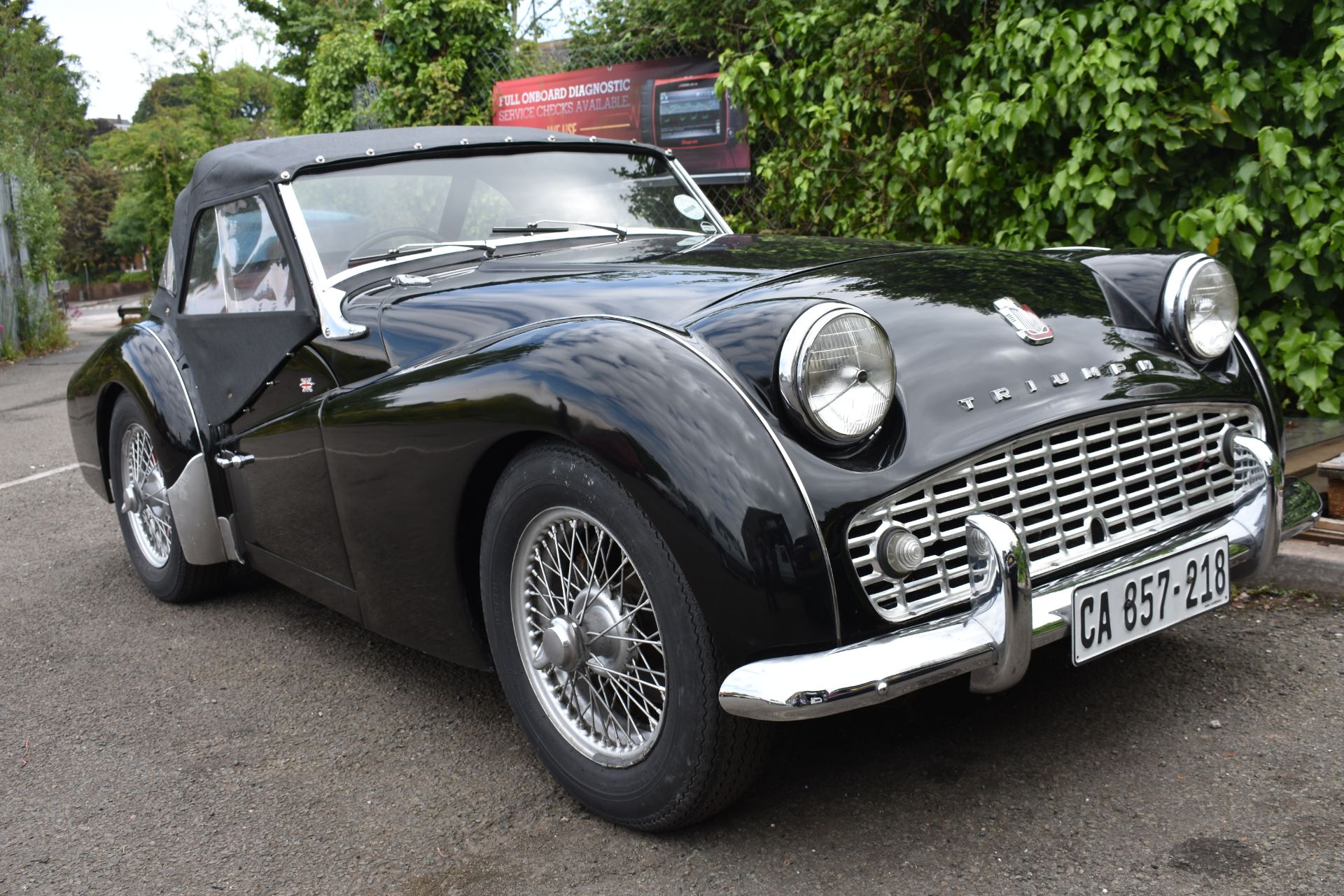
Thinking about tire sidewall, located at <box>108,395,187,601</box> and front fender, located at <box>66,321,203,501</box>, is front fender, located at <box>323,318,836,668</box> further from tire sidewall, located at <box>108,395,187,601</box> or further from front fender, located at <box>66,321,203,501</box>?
tire sidewall, located at <box>108,395,187,601</box>

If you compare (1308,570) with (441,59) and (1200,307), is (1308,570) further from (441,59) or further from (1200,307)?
(441,59)

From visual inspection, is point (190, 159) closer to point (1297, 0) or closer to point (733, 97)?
point (733, 97)

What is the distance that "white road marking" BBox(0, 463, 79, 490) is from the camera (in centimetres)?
616

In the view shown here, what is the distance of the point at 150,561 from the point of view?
13.5 ft

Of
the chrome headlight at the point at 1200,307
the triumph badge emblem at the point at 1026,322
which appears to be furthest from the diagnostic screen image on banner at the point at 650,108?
the triumph badge emblem at the point at 1026,322

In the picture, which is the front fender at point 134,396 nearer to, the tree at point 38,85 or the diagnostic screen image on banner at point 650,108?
the diagnostic screen image on banner at point 650,108

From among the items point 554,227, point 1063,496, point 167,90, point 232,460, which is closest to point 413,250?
point 554,227

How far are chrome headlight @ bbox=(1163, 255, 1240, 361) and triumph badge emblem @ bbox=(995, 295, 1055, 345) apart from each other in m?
0.38

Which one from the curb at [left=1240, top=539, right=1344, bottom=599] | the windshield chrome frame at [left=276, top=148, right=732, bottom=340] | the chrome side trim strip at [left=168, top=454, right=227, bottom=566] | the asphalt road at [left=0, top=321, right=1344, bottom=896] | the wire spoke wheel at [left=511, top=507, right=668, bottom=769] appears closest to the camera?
the asphalt road at [left=0, top=321, right=1344, bottom=896]

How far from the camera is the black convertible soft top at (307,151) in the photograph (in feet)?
11.1

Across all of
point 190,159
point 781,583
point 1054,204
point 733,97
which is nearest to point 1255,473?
point 781,583

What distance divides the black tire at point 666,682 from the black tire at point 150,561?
73.5 inches

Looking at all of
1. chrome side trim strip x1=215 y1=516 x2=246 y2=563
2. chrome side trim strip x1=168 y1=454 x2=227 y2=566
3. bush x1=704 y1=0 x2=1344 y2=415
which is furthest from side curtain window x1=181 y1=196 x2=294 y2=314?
bush x1=704 y1=0 x2=1344 y2=415

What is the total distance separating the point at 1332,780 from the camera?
2244 millimetres
